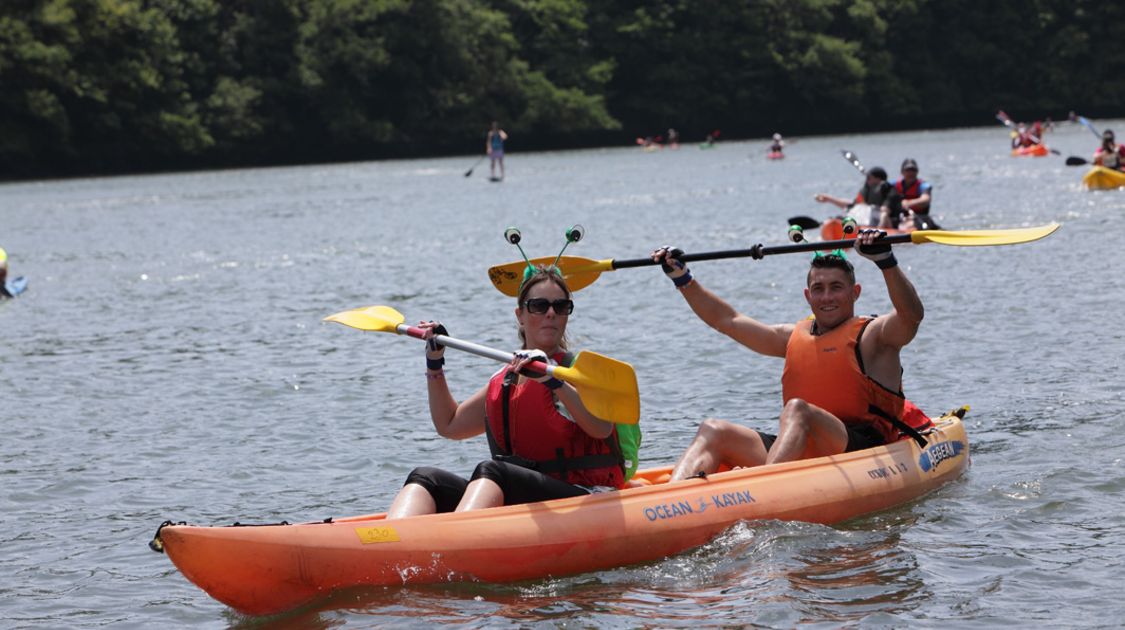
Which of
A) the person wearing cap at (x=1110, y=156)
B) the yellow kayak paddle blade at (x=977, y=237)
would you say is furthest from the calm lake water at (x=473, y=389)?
the yellow kayak paddle blade at (x=977, y=237)

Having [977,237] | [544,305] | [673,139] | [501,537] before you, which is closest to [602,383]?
[544,305]

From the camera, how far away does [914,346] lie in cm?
1223

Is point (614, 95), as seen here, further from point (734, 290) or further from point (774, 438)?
point (774, 438)

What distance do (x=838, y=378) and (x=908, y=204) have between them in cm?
1141

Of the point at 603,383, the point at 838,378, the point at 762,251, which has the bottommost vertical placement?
the point at 838,378

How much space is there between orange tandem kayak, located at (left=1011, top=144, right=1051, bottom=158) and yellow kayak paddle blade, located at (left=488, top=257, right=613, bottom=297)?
34658 mm

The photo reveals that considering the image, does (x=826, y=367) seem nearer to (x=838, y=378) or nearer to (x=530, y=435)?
(x=838, y=378)

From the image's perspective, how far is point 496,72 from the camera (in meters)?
65.4

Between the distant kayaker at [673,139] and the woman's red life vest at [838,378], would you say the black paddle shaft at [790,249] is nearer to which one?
the woman's red life vest at [838,378]

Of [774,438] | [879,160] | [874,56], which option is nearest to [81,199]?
[879,160]

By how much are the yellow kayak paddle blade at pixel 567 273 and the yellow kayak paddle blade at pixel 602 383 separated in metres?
1.81

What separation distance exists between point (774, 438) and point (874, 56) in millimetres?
69922

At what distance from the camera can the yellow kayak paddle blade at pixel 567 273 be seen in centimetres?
805

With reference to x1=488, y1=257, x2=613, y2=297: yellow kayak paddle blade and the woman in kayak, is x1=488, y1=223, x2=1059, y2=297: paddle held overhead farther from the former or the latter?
the woman in kayak
